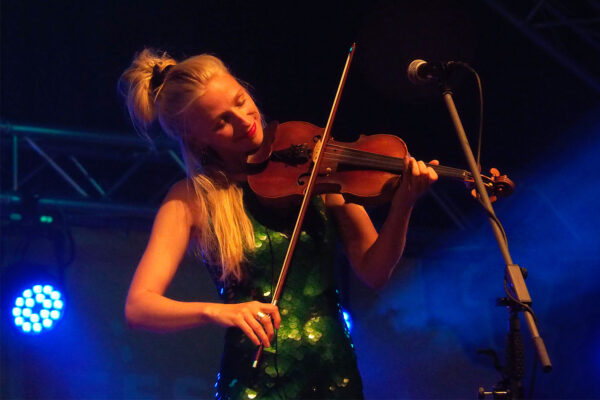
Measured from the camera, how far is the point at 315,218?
1978 millimetres

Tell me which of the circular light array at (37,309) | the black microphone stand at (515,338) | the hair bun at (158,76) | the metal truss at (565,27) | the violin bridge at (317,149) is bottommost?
the black microphone stand at (515,338)

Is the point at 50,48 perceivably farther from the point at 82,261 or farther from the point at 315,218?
the point at 315,218

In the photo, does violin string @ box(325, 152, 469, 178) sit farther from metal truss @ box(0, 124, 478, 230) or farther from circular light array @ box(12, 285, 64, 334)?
circular light array @ box(12, 285, 64, 334)

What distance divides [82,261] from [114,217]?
18.5 inches

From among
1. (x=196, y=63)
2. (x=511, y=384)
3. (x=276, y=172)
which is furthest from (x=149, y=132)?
(x=511, y=384)

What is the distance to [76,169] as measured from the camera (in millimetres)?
5434

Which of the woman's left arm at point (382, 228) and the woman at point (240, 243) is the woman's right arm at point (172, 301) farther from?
the woman's left arm at point (382, 228)

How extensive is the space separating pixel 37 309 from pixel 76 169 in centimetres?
134

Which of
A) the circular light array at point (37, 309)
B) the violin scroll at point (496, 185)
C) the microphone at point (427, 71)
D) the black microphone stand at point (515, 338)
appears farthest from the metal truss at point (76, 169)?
the black microphone stand at point (515, 338)

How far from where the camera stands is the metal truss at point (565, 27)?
3.73m

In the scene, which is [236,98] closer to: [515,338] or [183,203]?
[183,203]

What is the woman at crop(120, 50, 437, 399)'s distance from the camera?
176 centimetres

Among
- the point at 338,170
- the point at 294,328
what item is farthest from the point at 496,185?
the point at 294,328

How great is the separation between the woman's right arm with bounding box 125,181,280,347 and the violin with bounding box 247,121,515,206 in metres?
0.26
